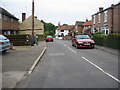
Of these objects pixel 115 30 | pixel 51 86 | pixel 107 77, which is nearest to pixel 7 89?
pixel 51 86

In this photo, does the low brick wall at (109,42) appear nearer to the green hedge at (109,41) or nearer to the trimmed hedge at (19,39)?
the green hedge at (109,41)

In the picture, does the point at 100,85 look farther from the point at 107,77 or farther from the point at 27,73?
the point at 27,73

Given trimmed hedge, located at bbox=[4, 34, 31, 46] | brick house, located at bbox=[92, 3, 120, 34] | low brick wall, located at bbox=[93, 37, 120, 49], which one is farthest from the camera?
brick house, located at bbox=[92, 3, 120, 34]

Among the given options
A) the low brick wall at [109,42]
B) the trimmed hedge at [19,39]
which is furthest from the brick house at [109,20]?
the trimmed hedge at [19,39]

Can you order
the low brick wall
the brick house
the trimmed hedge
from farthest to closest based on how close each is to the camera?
1. the brick house
2. the trimmed hedge
3. the low brick wall

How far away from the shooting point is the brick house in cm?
2676

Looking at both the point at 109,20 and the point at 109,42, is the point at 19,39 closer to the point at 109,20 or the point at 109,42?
the point at 109,42

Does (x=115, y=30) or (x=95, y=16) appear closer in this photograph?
(x=115, y=30)

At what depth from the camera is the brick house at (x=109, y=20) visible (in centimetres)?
2676

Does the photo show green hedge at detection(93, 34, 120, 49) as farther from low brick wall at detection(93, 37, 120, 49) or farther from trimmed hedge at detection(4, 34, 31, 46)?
trimmed hedge at detection(4, 34, 31, 46)

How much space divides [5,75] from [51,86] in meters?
2.21

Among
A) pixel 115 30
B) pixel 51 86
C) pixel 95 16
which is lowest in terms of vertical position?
pixel 51 86

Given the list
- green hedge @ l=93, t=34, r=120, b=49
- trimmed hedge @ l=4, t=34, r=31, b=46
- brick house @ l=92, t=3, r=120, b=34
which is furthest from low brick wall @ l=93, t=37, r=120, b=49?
trimmed hedge @ l=4, t=34, r=31, b=46

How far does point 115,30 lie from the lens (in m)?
27.3
